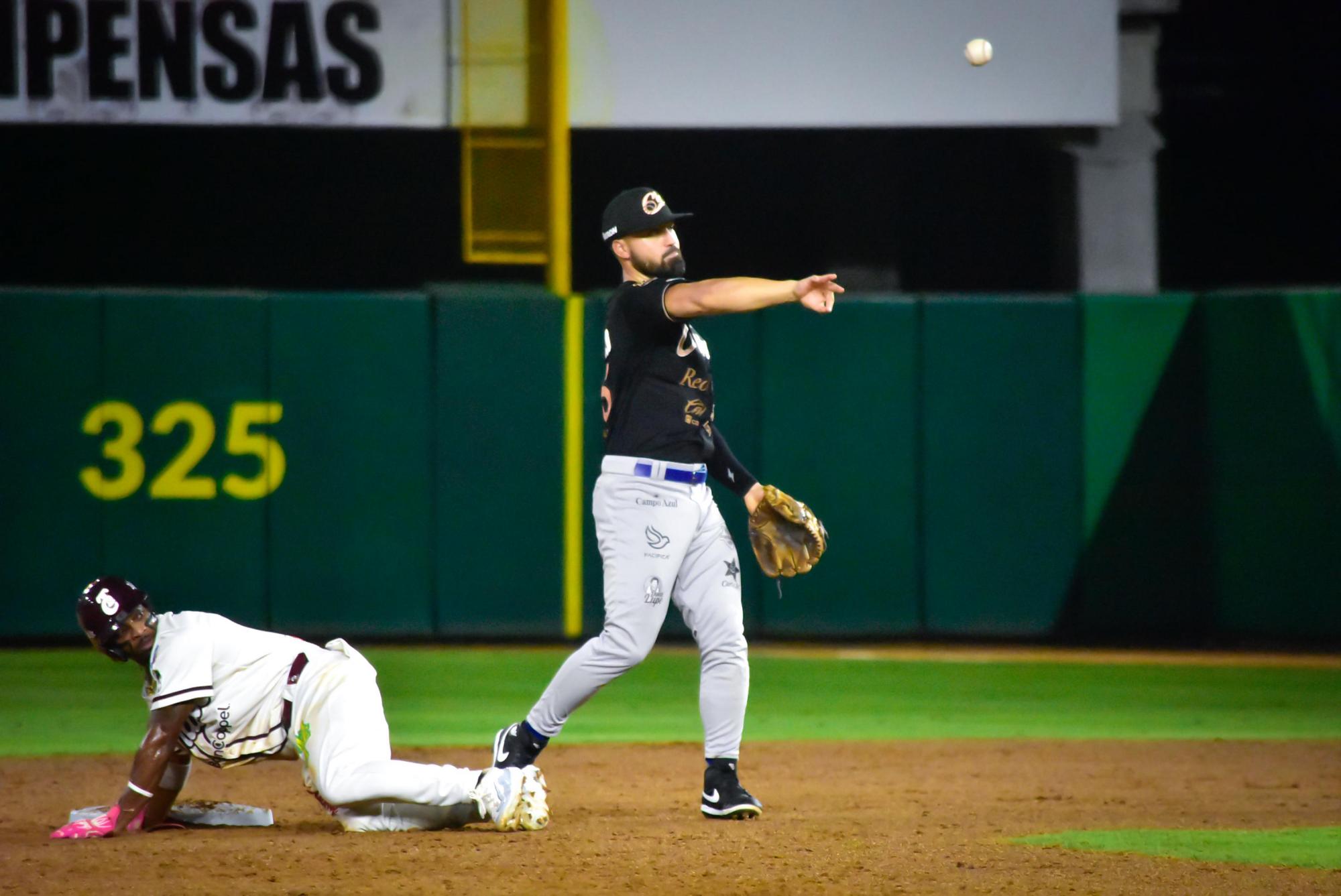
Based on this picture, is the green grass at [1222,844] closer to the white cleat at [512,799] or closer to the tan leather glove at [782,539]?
the tan leather glove at [782,539]

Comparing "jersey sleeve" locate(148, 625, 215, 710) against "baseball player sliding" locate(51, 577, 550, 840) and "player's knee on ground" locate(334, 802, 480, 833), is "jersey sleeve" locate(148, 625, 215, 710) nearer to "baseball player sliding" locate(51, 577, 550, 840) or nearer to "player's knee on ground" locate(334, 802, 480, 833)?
"baseball player sliding" locate(51, 577, 550, 840)

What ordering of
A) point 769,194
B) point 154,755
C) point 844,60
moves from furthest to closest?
point 769,194 → point 844,60 → point 154,755

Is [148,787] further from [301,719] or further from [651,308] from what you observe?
[651,308]

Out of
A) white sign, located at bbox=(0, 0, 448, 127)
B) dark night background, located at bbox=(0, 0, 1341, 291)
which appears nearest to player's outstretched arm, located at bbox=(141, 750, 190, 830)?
white sign, located at bbox=(0, 0, 448, 127)

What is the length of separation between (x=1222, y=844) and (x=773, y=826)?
1.27 m

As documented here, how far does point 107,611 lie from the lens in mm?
4449

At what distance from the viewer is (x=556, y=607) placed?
9930 mm

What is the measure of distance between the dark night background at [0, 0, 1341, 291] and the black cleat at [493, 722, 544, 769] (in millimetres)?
9783

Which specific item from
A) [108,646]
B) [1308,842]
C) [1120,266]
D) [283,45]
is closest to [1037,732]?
[1308,842]

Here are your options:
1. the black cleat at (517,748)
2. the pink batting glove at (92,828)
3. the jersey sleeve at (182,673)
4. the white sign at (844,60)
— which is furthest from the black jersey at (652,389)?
the white sign at (844,60)

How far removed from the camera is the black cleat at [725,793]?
4.94m

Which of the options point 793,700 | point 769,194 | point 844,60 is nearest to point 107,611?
point 793,700

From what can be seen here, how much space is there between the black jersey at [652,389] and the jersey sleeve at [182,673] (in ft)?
4.10

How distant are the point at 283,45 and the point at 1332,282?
8.89m
